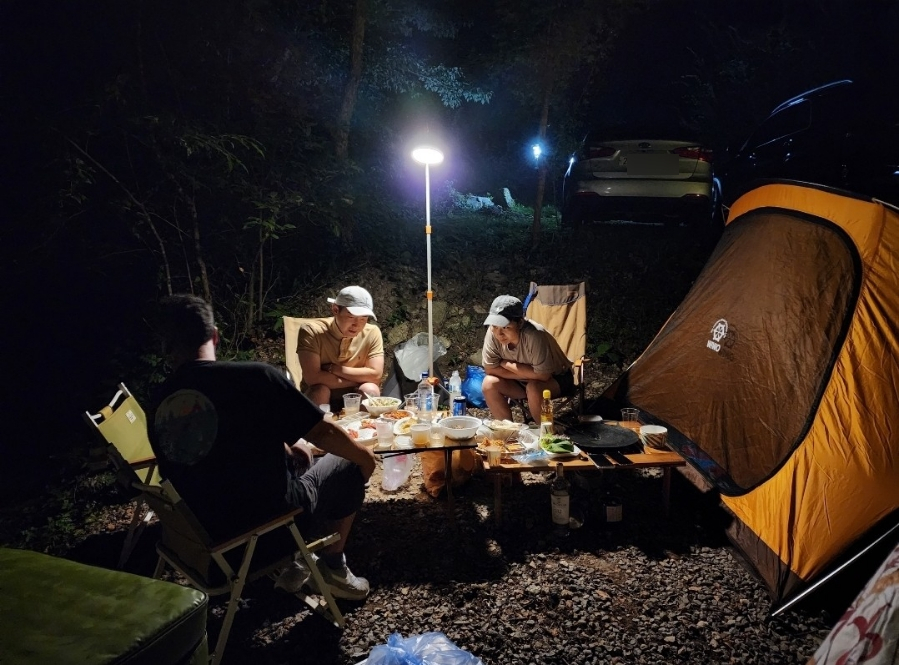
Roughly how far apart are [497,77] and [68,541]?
9.29m

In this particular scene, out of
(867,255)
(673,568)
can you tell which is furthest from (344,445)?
(867,255)

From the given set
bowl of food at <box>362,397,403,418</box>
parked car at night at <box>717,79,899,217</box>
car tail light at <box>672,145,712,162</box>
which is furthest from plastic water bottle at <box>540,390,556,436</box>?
car tail light at <box>672,145,712,162</box>

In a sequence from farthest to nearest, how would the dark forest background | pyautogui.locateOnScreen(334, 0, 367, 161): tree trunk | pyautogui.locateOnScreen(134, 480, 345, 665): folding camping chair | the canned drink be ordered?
pyautogui.locateOnScreen(334, 0, 367, 161): tree trunk
the dark forest background
the canned drink
pyautogui.locateOnScreen(134, 480, 345, 665): folding camping chair

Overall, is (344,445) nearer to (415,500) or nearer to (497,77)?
Result: (415,500)

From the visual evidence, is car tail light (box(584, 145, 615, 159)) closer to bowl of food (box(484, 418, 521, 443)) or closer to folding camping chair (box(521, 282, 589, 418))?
folding camping chair (box(521, 282, 589, 418))

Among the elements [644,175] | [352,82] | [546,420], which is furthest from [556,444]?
[352,82]

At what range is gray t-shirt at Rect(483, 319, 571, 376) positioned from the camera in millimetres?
3961

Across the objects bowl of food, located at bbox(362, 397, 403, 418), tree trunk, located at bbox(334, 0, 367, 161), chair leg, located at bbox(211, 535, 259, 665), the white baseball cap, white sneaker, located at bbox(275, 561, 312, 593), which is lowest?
white sneaker, located at bbox(275, 561, 312, 593)

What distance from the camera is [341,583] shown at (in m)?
2.47

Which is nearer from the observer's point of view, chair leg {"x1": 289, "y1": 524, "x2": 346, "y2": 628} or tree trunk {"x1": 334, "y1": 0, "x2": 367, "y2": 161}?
chair leg {"x1": 289, "y1": 524, "x2": 346, "y2": 628}

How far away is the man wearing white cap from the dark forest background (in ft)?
5.28

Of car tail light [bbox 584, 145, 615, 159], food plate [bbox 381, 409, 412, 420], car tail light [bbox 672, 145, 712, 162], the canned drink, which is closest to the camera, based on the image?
food plate [bbox 381, 409, 412, 420]

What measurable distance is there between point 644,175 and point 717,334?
10.6ft

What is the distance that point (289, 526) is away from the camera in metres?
2.13
